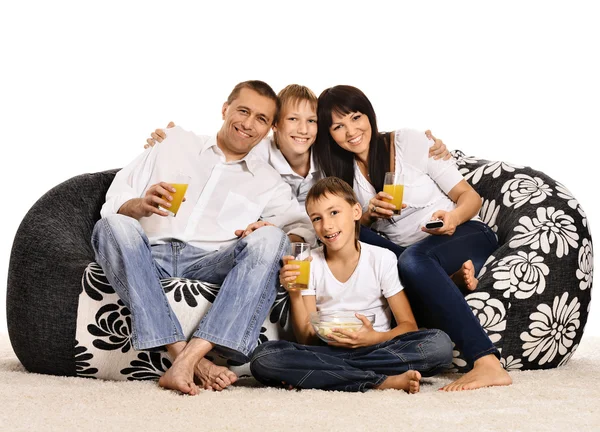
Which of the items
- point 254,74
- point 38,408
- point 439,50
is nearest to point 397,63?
point 439,50

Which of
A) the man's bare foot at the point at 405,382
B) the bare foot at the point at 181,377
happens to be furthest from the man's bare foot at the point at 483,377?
the bare foot at the point at 181,377

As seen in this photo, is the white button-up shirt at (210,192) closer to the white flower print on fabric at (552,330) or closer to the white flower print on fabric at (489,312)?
the white flower print on fabric at (489,312)

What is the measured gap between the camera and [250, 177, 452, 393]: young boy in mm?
2707

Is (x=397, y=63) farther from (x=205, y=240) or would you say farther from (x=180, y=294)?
(x=180, y=294)

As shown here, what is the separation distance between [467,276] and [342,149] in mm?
858

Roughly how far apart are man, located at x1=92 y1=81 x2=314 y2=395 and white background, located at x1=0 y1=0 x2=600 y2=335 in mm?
1648

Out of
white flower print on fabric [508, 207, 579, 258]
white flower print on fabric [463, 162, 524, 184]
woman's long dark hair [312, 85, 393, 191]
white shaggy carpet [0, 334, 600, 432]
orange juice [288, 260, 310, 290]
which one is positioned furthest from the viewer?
white flower print on fabric [463, 162, 524, 184]

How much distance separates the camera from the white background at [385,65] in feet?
16.4

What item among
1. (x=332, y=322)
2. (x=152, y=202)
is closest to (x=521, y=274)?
(x=332, y=322)

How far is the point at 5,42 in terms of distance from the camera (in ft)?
16.1

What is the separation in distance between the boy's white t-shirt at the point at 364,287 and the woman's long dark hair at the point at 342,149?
0.53m

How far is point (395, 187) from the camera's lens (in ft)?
10.3

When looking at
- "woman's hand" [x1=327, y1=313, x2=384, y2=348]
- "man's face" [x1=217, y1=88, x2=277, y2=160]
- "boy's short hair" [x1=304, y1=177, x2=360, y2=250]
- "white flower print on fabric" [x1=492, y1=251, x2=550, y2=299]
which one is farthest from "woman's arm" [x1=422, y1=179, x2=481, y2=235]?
"man's face" [x1=217, y1=88, x2=277, y2=160]

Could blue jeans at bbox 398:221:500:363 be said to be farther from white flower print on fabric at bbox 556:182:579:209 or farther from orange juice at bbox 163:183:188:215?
orange juice at bbox 163:183:188:215
